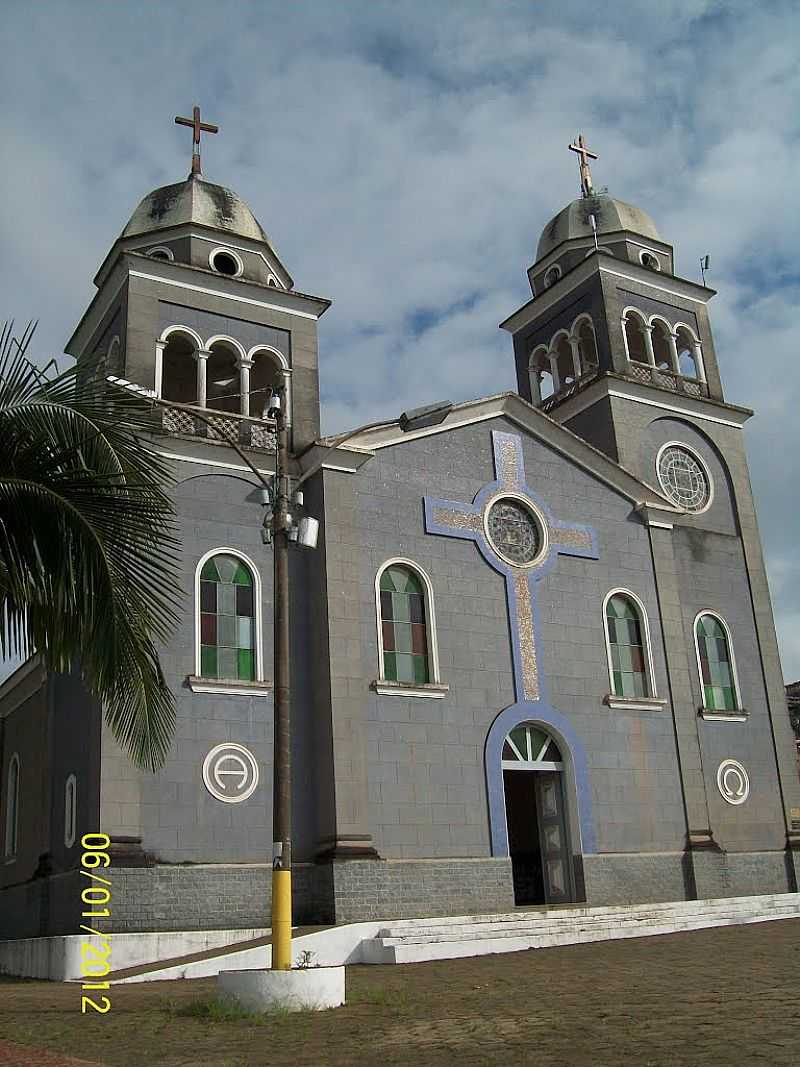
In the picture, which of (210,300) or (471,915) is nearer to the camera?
(471,915)

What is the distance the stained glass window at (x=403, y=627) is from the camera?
19.0 m

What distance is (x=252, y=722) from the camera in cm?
1778

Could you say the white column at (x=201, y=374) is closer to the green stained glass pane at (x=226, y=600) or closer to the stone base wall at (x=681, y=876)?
the green stained glass pane at (x=226, y=600)

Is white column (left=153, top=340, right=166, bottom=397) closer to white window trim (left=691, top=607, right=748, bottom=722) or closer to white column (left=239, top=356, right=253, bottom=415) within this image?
white column (left=239, top=356, right=253, bottom=415)

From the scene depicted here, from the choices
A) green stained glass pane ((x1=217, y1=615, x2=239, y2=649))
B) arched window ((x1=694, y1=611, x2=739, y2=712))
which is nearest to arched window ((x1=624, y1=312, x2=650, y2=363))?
arched window ((x1=694, y1=611, x2=739, y2=712))

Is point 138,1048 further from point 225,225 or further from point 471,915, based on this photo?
point 225,225

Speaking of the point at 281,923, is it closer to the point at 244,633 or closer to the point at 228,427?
the point at 244,633

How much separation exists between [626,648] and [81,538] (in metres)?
14.3

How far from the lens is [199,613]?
18.0 meters

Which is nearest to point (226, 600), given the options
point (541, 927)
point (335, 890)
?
point (335, 890)

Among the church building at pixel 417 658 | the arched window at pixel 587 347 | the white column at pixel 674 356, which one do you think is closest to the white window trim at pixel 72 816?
the church building at pixel 417 658

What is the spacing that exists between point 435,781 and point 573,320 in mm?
12596

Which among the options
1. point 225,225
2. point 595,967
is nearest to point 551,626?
point 595,967

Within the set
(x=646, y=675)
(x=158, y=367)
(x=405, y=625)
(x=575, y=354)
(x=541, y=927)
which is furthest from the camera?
(x=575, y=354)
